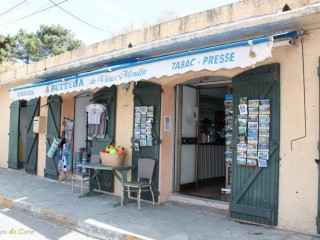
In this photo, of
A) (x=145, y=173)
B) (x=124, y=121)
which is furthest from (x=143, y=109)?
(x=145, y=173)

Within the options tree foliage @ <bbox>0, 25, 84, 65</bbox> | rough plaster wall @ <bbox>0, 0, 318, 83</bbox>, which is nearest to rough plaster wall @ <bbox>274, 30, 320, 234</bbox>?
rough plaster wall @ <bbox>0, 0, 318, 83</bbox>

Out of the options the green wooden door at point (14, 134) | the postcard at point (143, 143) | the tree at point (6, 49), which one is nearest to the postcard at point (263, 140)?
the postcard at point (143, 143)

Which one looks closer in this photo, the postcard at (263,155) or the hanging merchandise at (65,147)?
the postcard at (263,155)

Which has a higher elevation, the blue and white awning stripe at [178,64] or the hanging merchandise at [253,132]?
the blue and white awning stripe at [178,64]

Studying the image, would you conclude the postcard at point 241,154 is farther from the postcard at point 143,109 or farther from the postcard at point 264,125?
the postcard at point 143,109

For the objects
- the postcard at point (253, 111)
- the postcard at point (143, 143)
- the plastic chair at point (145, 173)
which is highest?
the postcard at point (253, 111)

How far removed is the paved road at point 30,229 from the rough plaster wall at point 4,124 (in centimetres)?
668

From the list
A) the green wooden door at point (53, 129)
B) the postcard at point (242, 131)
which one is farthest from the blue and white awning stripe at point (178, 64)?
the green wooden door at point (53, 129)

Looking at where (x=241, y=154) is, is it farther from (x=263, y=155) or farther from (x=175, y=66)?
(x=175, y=66)

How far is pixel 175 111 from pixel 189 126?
653mm

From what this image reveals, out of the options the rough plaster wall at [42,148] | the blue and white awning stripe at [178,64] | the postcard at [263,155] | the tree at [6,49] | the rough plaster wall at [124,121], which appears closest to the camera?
the blue and white awning stripe at [178,64]

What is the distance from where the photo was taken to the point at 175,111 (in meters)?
7.48

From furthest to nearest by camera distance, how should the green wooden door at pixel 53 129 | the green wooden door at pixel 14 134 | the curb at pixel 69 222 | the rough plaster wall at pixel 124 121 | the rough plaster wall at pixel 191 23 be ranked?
1. the green wooden door at pixel 14 134
2. the green wooden door at pixel 53 129
3. the rough plaster wall at pixel 124 121
4. the rough plaster wall at pixel 191 23
5. the curb at pixel 69 222

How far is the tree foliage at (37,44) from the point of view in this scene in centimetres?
2851
